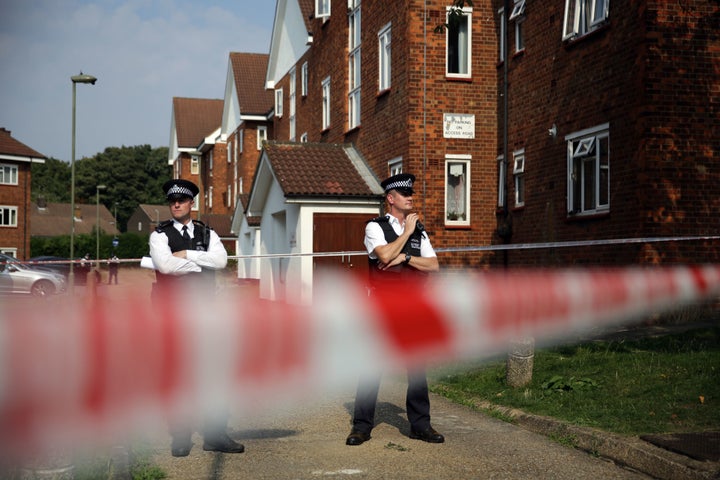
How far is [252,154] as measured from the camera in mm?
47312

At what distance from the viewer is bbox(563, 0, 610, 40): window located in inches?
575

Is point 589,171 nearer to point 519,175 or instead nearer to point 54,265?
point 519,175

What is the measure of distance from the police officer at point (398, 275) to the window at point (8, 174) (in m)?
61.5

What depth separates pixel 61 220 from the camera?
107 m

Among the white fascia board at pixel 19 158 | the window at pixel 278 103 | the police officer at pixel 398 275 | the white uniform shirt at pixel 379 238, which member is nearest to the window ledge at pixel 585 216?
the white uniform shirt at pixel 379 238

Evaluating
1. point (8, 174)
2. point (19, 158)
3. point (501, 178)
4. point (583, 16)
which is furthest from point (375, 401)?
point (8, 174)

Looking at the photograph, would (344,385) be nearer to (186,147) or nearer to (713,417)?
(713,417)

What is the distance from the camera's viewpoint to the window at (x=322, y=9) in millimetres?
27547

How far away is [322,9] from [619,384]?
71.6ft

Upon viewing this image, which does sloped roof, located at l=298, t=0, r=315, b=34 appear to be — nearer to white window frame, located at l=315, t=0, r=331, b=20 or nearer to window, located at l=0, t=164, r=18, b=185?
white window frame, located at l=315, t=0, r=331, b=20

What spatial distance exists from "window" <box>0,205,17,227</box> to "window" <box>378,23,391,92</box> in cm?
4881

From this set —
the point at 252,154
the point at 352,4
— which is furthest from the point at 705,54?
the point at 252,154

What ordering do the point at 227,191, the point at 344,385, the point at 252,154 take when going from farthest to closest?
the point at 227,191 < the point at 252,154 < the point at 344,385

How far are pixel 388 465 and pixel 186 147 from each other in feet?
229
